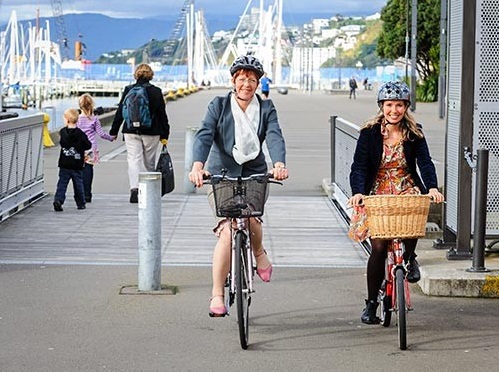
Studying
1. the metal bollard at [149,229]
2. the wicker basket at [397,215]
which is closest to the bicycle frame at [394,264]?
the wicker basket at [397,215]

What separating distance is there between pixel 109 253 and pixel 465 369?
514cm

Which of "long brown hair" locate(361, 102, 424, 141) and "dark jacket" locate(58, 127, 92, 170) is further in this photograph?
"dark jacket" locate(58, 127, 92, 170)

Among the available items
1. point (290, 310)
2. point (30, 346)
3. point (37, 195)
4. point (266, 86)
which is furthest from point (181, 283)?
point (266, 86)

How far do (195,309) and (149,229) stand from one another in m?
0.83

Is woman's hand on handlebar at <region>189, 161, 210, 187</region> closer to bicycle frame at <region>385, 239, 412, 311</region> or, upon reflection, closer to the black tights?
the black tights

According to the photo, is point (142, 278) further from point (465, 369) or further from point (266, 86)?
point (266, 86)

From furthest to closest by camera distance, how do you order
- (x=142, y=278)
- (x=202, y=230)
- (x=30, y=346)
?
1. (x=202, y=230)
2. (x=142, y=278)
3. (x=30, y=346)

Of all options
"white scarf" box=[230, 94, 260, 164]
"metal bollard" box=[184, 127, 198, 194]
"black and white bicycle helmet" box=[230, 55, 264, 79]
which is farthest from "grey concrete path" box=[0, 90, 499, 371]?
"metal bollard" box=[184, 127, 198, 194]

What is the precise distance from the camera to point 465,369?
7289mm

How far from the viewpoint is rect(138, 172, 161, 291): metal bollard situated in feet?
31.0

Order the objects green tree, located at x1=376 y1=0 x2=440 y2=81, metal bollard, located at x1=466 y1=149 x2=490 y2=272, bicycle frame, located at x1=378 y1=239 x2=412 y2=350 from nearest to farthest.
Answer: bicycle frame, located at x1=378 y1=239 x2=412 y2=350 < metal bollard, located at x1=466 y1=149 x2=490 y2=272 < green tree, located at x1=376 y1=0 x2=440 y2=81

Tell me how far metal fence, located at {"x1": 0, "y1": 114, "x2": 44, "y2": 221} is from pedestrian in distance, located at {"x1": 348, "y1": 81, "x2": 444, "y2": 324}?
6.59 metres

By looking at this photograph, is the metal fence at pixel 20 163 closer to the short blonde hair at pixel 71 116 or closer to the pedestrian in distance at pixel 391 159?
the short blonde hair at pixel 71 116

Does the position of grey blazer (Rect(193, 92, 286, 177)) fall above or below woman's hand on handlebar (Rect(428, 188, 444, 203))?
above
